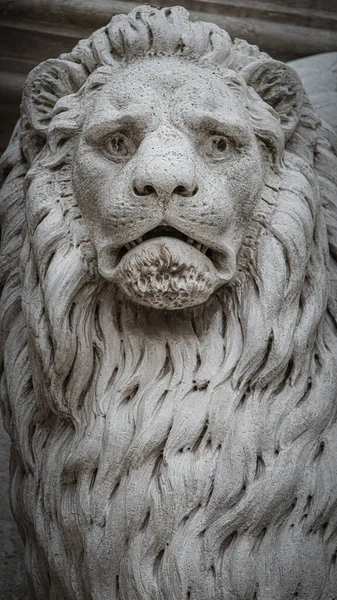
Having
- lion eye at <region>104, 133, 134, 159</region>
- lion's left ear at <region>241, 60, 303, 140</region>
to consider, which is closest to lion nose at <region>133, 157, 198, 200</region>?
lion eye at <region>104, 133, 134, 159</region>

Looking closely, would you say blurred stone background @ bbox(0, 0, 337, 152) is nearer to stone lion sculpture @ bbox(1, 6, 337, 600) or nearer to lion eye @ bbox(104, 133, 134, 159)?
stone lion sculpture @ bbox(1, 6, 337, 600)

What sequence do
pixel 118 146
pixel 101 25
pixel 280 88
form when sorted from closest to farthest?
pixel 118 146
pixel 280 88
pixel 101 25

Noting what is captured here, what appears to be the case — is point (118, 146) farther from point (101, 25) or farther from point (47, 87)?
point (101, 25)

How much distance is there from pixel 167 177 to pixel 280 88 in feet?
1.39

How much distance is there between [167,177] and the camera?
2.29 metres

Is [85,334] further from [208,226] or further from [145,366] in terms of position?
[208,226]

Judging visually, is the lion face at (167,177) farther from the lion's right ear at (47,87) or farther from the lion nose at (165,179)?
the lion's right ear at (47,87)

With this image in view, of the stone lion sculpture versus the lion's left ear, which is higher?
the lion's left ear

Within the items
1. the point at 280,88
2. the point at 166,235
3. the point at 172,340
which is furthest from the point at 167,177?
the point at 280,88

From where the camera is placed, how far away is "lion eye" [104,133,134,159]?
241 centimetres

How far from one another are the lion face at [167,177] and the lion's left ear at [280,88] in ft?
0.34

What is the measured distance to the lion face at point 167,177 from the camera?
2309mm

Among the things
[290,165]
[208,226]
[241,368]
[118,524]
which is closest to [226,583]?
[118,524]

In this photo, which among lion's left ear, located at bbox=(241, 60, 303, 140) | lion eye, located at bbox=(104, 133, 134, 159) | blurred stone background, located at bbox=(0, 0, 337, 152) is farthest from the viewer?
blurred stone background, located at bbox=(0, 0, 337, 152)
